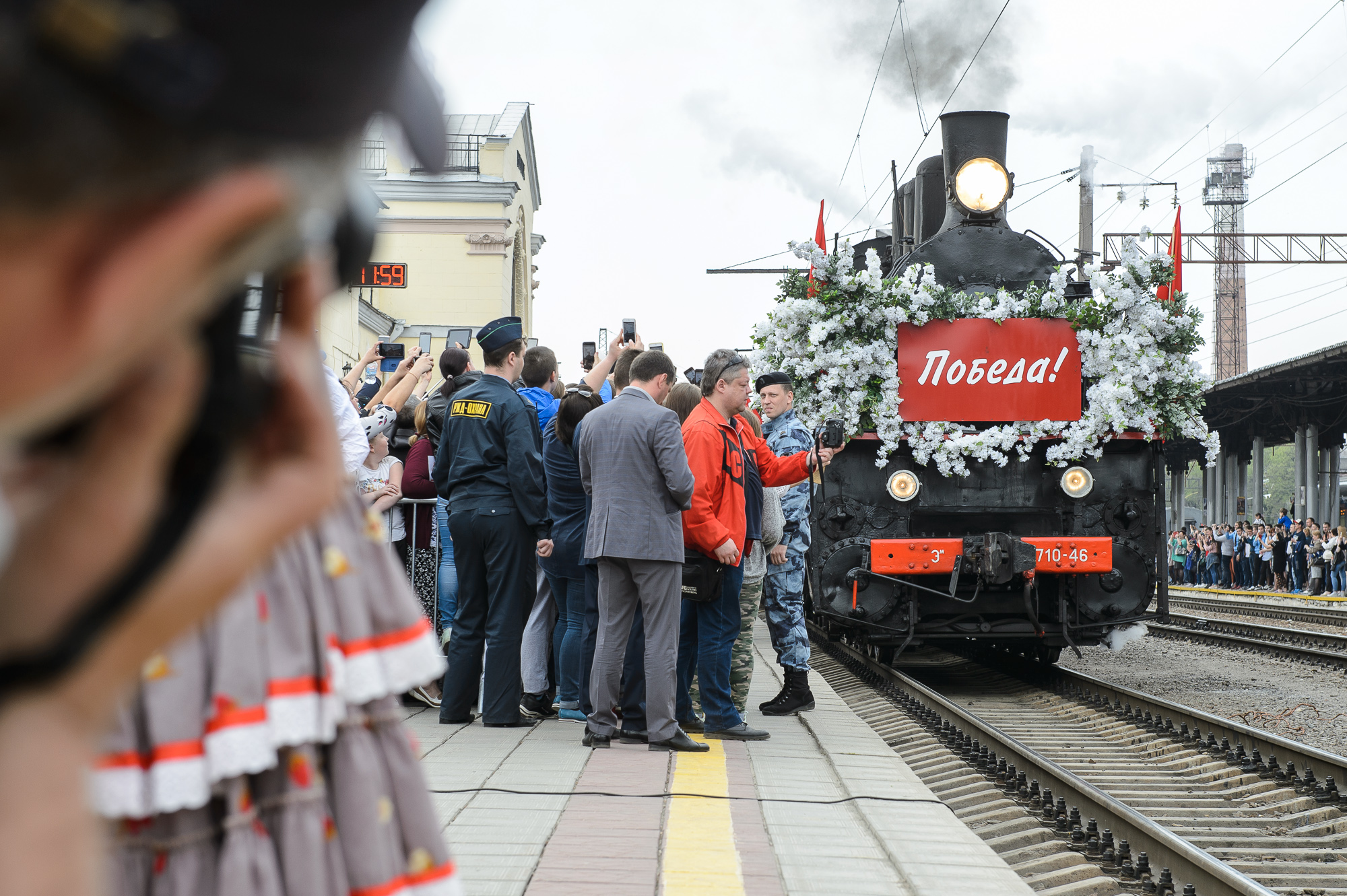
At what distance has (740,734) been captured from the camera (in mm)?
6023

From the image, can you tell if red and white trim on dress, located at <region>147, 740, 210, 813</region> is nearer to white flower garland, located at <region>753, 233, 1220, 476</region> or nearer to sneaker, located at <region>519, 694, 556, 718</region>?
sneaker, located at <region>519, 694, 556, 718</region>

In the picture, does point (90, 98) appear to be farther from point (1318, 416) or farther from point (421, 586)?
point (1318, 416)

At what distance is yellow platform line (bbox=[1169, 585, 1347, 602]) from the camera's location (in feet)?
80.6

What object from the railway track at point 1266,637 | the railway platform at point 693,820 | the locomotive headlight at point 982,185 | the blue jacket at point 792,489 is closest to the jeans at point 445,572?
the railway platform at point 693,820

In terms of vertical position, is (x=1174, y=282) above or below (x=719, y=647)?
above

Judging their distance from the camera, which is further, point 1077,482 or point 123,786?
point 1077,482

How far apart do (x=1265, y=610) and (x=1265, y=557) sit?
1078cm

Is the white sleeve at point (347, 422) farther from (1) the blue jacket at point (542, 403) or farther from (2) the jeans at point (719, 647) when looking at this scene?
(1) the blue jacket at point (542, 403)

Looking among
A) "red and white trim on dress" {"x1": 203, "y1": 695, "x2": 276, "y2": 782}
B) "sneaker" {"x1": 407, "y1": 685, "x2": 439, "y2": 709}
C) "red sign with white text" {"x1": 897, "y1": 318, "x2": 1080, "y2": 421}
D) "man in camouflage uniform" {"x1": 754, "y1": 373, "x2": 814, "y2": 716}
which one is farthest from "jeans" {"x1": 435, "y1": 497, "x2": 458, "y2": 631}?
"red and white trim on dress" {"x1": 203, "y1": 695, "x2": 276, "y2": 782}

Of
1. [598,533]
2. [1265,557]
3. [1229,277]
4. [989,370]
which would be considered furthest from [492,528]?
[1229,277]

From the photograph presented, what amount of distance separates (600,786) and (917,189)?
8049 mm

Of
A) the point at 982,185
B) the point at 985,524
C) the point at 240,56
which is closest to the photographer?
the point at 240,56

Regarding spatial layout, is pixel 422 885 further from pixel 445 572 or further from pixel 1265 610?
pixel 1265 610

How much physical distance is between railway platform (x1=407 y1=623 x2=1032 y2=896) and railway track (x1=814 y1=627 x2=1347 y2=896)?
0.61 meters
